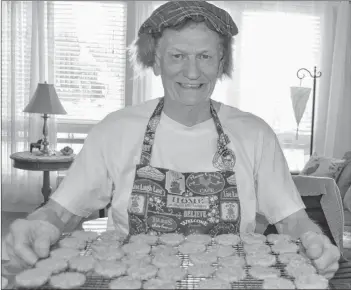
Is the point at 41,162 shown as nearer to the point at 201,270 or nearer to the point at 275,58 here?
the point at 275,58

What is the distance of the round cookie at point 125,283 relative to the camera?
3.20 feet

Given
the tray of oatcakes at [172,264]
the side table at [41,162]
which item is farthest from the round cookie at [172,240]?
the side table at [41,162]

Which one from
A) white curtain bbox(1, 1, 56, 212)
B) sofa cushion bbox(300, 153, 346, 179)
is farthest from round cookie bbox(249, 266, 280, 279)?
white curtain bbox(1, 1, 56, 212)

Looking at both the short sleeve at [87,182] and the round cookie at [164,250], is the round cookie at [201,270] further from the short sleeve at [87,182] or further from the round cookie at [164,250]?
the short sleeve at [87,182]

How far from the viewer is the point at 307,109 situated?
557 centimetres

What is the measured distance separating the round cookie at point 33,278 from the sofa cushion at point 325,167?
371 cm

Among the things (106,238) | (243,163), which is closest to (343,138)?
(243,163)

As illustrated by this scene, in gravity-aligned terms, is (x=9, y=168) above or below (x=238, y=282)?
below

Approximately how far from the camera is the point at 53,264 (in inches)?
43.3

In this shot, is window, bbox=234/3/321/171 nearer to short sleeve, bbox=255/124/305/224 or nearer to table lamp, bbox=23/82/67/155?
table lamp, bbox=23/82/67/155

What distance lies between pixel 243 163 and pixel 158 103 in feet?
1.25

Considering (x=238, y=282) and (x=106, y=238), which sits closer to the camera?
(x=238, y=282)

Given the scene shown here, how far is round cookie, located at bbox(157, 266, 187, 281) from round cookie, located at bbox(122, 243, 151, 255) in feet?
0.38

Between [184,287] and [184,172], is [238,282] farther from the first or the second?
[184,172]
